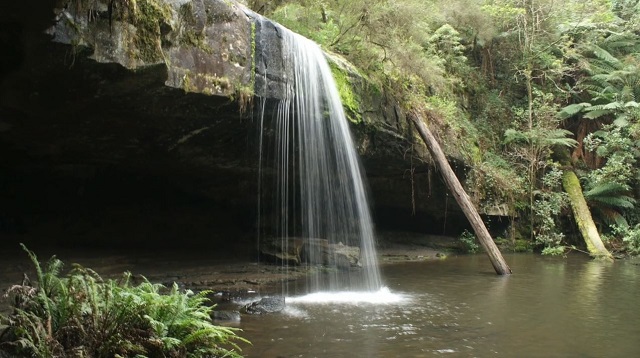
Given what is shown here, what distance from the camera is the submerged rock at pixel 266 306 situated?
7188mm

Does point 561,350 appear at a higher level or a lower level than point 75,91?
lower

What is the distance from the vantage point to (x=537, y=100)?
60.1 feet

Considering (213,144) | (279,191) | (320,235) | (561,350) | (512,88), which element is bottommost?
(561,350)

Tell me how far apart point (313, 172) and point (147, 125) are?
397cm

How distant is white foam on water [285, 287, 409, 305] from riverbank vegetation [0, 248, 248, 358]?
385cm

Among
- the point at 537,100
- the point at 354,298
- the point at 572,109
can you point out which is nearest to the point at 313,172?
the point at 354,298

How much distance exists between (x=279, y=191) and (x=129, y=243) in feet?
13.5

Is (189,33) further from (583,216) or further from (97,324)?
(583,216)

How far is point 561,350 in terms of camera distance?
524 cm

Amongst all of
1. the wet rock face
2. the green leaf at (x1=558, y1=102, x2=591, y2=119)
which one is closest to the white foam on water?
the wet rock face

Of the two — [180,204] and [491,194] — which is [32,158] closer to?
[180,204]

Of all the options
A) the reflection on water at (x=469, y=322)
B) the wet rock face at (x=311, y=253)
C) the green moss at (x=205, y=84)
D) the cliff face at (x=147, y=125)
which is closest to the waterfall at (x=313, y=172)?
the wet rock face at (x=311, y=253)

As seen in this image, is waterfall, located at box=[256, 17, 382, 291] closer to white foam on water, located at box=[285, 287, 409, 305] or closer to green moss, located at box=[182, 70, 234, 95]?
white foam on water, located at box=[285, 287, 409, 305]

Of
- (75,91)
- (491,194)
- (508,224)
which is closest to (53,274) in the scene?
(75,91)
